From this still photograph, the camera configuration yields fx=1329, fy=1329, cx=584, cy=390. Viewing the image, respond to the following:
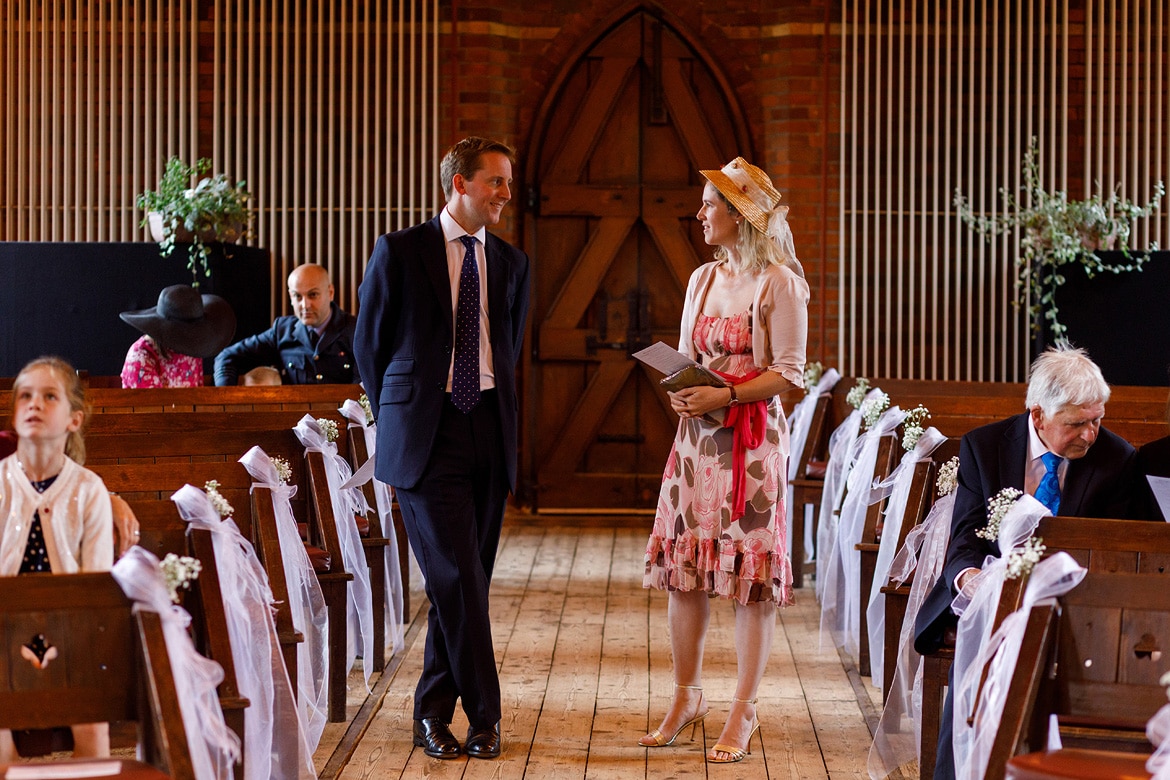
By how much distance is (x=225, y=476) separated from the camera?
12.3 feet

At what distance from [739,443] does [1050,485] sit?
2.97ft

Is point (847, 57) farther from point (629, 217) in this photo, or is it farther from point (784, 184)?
point (629, 217)

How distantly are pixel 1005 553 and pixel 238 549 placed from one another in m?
1.80

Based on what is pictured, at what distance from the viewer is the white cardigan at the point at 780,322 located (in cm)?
392

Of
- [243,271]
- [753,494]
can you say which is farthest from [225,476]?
[243,271]

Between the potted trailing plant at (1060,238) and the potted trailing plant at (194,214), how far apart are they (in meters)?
4.61

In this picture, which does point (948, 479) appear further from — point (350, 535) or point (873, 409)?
point (350, 535)

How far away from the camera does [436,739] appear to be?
4027 mm

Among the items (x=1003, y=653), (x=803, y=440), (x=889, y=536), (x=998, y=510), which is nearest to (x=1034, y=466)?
(x=998, y=510)

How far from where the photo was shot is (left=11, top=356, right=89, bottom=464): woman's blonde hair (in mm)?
3092

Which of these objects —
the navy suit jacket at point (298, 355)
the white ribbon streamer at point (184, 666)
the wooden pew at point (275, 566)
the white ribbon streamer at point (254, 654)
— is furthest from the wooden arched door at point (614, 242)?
the white ribbon streamer at point (184, 666)

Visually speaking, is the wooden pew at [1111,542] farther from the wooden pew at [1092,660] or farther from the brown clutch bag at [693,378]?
the brown clutch bag at [693,378]

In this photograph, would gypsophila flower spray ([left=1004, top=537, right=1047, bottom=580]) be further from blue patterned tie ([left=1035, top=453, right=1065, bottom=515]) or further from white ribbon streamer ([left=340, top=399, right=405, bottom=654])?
white ribbon streamer ([left=340, top=399, right=405, bottom=654])

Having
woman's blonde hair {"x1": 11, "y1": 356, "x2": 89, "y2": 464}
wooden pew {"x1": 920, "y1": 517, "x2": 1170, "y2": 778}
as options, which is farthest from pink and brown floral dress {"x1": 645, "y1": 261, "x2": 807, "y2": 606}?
woman's blonde hair {"x1": 11, "y1": 356, "x2": 89, "y2": 464}
